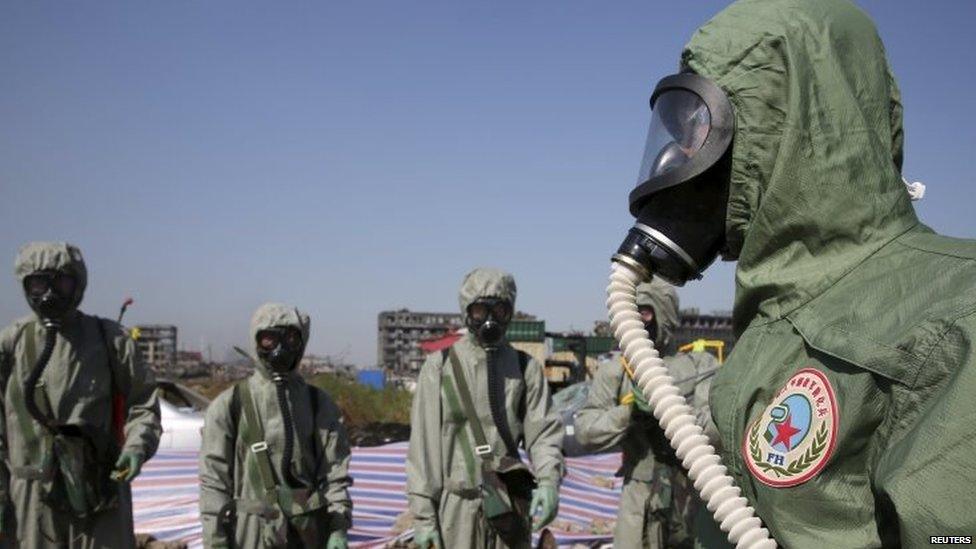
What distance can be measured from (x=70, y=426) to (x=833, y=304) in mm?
4208

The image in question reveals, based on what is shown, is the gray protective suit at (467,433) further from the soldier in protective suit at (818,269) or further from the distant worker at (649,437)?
the soldier in protective suit at (818,269)

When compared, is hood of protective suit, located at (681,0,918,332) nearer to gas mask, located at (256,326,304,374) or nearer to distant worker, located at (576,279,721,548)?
distant worker, located at (576,279,721,548)

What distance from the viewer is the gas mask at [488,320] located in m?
4.78

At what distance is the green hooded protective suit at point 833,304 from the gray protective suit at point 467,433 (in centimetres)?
325

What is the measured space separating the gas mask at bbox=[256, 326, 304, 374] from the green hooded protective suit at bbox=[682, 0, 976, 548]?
3.74 metres

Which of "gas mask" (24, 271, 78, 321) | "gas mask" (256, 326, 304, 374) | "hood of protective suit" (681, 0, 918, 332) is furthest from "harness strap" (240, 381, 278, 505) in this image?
"hood of protective suit" (681, 0, 918, 332)

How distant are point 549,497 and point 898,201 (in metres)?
3.41

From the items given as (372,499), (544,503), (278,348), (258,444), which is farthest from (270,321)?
(372,499)

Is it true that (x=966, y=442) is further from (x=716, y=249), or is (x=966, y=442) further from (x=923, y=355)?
(x=716, y=249)

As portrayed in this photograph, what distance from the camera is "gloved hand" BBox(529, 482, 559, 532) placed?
4.43 metres

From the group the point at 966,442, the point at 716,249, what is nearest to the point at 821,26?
the point at 716,249

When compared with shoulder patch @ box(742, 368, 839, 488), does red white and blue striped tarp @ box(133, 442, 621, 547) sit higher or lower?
lower

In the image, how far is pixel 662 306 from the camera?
16.9 feet

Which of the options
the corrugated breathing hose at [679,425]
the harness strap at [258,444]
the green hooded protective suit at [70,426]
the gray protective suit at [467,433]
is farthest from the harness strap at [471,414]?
the corrugated breathing hose at [679,425]
